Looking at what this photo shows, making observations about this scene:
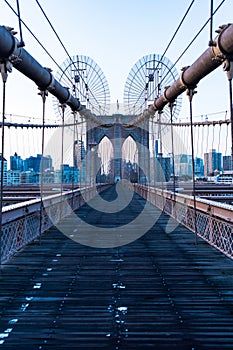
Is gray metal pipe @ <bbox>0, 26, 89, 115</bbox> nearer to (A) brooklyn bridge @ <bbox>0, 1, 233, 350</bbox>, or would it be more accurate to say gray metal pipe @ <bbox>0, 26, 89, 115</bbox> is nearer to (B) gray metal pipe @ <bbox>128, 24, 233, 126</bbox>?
(A) brooklyn bridge @ <bbox>0, 1, 233, 350</bbox>

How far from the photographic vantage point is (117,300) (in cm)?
443

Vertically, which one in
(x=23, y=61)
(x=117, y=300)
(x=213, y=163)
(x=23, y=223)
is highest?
(x=213, y=163)

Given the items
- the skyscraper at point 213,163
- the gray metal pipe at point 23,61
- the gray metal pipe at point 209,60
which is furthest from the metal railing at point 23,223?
the skyscraper at point 213,163

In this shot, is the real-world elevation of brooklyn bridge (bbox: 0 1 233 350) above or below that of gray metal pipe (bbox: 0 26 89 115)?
below

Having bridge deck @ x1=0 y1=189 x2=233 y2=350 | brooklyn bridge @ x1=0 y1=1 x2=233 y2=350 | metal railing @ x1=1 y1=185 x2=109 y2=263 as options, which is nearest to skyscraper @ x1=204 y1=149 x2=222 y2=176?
brooklyn bridge @ x1=0 y1=1 x2=233 y2=350

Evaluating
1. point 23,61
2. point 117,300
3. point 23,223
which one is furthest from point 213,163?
point 117,300

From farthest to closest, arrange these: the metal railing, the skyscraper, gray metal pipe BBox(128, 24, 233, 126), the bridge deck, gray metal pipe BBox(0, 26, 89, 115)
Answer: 1. the skyscraper
2. the metal railing
3. gray metal pipe BBox(128, 24, 233, 126)
4. gray metal pipe BBox(0, 26, 89, 115)
5. the bridge deck

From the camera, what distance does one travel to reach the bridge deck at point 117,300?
11.1ft

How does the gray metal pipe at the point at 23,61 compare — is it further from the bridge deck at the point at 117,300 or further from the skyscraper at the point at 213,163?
the skyscraper at the point at 213,163

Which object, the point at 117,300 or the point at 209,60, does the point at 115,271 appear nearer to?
the point at 117,300

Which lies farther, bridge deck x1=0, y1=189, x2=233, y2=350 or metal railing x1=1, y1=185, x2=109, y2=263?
metal railing x1=1, y1=185, x2=109, y2=263

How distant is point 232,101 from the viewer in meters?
5.84

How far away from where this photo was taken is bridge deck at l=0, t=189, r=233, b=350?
339cm

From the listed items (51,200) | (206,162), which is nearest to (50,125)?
(206,162)
